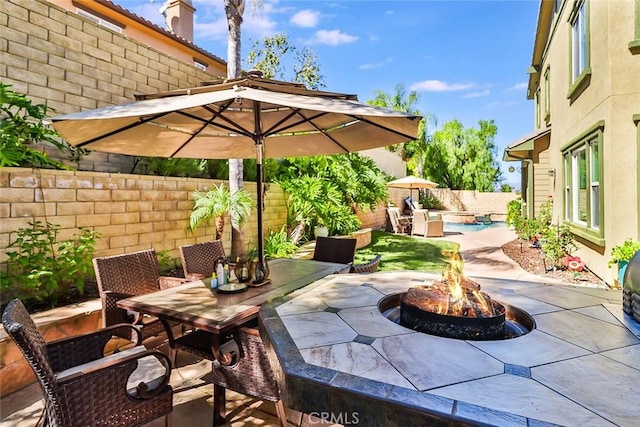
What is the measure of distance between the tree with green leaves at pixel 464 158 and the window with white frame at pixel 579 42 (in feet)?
63.3

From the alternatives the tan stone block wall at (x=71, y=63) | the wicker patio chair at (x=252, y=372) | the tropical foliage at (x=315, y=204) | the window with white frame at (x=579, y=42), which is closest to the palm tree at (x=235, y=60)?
the tan stone block wall at (x=71, y=63)

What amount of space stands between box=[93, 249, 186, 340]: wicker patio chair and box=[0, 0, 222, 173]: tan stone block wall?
265cm

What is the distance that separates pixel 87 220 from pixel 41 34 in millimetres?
2742

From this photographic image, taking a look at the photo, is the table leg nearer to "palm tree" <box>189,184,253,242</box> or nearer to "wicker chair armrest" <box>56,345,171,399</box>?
"wicker chair armrest" <box>56,345,171,399</box>

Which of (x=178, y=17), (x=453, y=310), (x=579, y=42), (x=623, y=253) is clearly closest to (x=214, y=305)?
(x=453, y=310)

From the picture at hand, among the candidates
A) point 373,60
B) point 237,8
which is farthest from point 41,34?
point 373,60

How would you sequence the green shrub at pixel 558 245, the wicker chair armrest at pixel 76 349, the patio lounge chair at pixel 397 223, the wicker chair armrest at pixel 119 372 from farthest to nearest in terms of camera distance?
the patio lounge chair at pixel 397 223 < the green shrub at pixel 558 245 < the wicker chair armrest at pixel 76 349 < the wicker chair armrest at pixel 119 372

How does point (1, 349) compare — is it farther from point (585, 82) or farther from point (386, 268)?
point (585, 82)

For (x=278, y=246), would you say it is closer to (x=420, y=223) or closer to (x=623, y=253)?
(x=623, y=253)

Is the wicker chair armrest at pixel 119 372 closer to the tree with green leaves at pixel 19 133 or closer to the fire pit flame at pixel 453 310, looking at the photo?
the fire pit flame at pixel 453 310

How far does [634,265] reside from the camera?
229cm

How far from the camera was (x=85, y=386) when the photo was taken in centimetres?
185

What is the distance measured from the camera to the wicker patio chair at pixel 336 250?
4.72 m

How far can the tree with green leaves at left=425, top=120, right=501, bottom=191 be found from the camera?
26.3m
